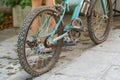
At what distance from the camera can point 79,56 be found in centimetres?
469

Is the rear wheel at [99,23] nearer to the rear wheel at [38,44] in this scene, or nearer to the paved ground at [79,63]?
the paved ground at [79,63]

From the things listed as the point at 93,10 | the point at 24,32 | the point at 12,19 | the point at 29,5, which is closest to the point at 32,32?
the point at 24,32

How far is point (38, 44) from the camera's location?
159 inches

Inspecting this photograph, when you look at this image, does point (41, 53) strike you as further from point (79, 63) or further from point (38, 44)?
point (79, 63)

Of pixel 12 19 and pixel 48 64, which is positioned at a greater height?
pixel 12 19

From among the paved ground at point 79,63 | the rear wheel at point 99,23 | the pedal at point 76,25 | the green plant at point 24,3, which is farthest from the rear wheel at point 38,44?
the green plant at point 24,3

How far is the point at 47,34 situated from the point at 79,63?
611 mm

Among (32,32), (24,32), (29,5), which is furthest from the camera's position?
(29,5)

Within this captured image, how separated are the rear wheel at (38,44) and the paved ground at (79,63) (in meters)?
0.12

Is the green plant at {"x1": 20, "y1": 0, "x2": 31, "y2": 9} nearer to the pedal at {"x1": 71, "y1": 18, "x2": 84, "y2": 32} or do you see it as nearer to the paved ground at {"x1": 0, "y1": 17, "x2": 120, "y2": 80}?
the paved ground at {"x1": 0, "y1": 17, "x2": 120, "y2": 80}

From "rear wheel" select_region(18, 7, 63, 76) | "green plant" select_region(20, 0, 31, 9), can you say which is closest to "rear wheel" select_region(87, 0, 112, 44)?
"rear wheel" select_region(18, 7, 63, 76)

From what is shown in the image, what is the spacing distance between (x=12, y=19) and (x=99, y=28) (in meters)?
2.28

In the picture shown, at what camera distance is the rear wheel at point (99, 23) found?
201 inches

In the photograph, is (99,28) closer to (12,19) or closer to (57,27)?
(57,27)
